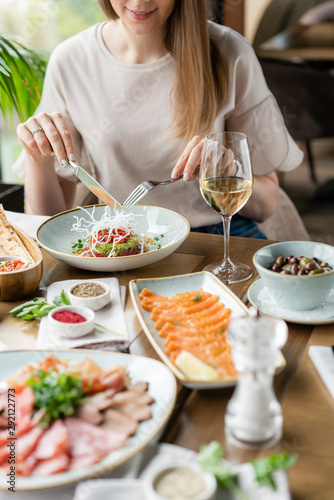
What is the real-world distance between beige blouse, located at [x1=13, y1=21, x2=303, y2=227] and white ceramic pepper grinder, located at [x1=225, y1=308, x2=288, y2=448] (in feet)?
3.81

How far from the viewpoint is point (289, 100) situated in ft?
14.4

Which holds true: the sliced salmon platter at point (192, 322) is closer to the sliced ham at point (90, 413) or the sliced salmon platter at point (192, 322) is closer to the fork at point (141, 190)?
the sliced ham at point (90, 413)

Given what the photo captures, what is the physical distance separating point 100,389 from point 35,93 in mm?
1727

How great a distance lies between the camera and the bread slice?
4.57 ft

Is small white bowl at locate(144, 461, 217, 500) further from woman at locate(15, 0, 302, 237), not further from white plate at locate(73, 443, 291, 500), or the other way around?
woman at locate(15, 0, 302, 237)

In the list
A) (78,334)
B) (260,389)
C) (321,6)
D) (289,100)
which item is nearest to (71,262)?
(78,334)

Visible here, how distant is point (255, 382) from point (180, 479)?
0.18 metres

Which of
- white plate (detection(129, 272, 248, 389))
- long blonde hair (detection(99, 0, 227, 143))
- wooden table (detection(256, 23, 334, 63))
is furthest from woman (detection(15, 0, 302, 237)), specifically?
wooden table (detection(256, 23, 334, 63))

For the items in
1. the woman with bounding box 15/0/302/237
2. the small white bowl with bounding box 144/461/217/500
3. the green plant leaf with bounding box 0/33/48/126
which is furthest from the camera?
the green plant leaf with bounding box 0/33/48/126

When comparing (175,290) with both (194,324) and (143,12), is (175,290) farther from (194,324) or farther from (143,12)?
(143,12)

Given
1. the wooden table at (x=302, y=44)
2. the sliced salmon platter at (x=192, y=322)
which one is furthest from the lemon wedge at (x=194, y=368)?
the wooden table at (x=302, y=44)

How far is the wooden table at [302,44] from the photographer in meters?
4.84

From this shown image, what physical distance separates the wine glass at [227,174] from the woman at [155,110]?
61 cm

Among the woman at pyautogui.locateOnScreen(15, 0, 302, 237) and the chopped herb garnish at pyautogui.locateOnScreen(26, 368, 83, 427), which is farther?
the woman at pyautogui.locateOnScreen(15, 0, 302, 237)
